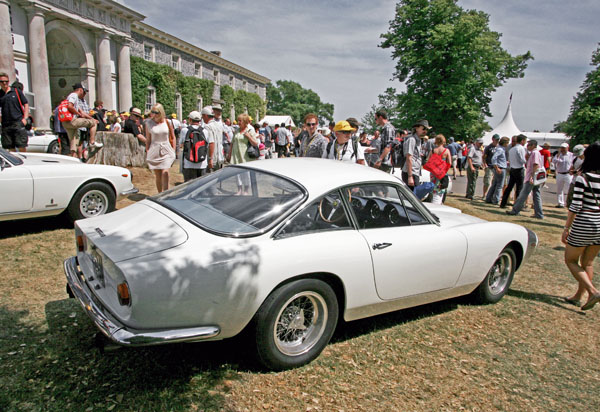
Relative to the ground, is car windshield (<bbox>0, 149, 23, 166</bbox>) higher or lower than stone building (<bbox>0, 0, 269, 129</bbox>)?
lower

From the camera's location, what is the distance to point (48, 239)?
5328mm

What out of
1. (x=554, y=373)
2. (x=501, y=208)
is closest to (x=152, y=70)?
(x=501, y=208)

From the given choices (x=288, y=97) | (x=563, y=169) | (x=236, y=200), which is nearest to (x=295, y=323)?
(x=236, y=200)

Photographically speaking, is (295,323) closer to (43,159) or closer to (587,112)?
(43,159)

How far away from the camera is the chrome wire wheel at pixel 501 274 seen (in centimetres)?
428

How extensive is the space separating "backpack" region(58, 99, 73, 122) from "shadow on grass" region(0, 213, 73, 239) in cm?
299

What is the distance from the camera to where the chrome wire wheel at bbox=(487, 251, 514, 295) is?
14.0 feet

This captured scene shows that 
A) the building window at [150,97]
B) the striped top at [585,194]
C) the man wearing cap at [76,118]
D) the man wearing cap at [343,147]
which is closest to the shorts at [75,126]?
the man wearing cap at [76,118]

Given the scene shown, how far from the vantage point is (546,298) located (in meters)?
4.69

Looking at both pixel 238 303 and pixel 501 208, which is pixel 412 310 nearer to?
pixel 238 303

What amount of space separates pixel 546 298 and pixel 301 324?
343cm

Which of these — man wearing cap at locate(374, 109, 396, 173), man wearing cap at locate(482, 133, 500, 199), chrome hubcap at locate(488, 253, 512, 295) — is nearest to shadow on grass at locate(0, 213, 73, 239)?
man wearing cap at locate(374, 109, 396, 173)

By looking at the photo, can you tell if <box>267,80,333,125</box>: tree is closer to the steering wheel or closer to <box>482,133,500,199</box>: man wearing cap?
<box>482,133,500,199</box>: man wearing cap

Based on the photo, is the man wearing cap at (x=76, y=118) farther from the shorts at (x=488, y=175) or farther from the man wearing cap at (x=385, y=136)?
the shorts at (x=488, y=175)
